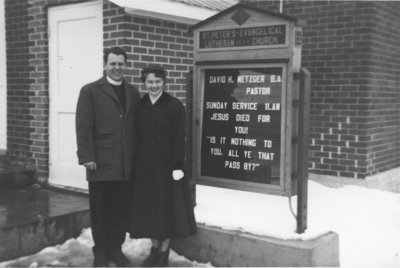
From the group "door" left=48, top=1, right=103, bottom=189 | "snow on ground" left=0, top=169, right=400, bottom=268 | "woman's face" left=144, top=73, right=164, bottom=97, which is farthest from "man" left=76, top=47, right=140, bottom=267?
"door" left=48, top=1, right=103, bottom=189

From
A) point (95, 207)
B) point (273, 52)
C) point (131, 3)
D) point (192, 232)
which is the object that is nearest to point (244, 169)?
point (192, 232)

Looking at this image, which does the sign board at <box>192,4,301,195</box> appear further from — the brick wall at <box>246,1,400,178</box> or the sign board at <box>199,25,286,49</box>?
the brick wall at <box>246,1,400,178</box>

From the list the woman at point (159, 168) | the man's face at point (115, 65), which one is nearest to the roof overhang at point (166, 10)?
the man's face at point (115, 65)

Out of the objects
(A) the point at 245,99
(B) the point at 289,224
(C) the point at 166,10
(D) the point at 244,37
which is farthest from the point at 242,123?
(C) the point at 166,10

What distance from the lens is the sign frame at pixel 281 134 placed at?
14.0 ft

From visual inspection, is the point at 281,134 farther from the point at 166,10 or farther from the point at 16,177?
the point at 16,177

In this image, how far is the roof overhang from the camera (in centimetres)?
543

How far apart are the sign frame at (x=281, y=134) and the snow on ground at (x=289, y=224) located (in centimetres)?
36

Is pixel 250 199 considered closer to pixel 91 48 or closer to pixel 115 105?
pixel 115 105

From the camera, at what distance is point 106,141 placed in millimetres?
4281

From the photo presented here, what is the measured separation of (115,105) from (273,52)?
142 cm

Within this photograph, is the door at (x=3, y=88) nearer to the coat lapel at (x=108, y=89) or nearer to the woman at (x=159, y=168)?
the coat lapel at (x=108, y=89)

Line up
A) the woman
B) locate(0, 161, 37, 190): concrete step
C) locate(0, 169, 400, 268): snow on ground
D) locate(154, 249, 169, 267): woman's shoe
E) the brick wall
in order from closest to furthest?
the woman
locate(154, 249, 169, 267): woman's shoe
locate(0, 169, 400, 268): snow on ground
locate(0, 161, 37, 190): concrete step
the brick wall

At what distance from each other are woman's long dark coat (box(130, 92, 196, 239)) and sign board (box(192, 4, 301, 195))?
1.60 feet
